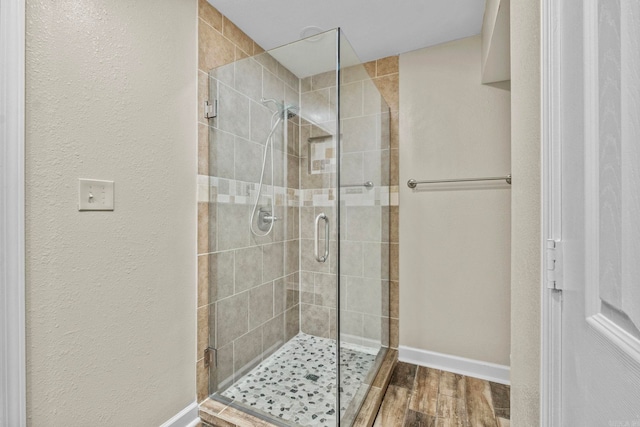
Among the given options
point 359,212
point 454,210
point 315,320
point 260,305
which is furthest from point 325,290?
point 454,210

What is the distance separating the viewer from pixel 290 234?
1.50 metres

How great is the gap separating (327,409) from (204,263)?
36.7 inches

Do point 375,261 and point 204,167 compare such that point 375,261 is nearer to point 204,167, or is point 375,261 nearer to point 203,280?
point 203,280

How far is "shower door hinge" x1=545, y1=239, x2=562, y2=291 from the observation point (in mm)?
562

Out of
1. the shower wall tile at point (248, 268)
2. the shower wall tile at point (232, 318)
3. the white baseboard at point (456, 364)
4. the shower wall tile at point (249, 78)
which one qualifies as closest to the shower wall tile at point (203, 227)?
the shower wall tile at point (248, 268)

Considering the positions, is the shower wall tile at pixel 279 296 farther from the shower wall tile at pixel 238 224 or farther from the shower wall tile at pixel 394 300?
the shower wall tile at pixel 394 300

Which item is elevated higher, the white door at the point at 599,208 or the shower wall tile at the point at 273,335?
the white door at the point at 599,208

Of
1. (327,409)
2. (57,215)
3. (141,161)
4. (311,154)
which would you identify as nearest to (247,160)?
(311,154)

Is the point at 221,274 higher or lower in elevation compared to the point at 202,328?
higher

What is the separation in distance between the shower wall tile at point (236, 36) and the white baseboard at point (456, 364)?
2.27m

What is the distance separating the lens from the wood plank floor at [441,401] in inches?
58.7

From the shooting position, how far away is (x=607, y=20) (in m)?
0.41

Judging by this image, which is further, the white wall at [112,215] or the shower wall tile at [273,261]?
the shower wall tile at [273,261]

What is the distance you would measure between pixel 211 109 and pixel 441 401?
2.04 meters
